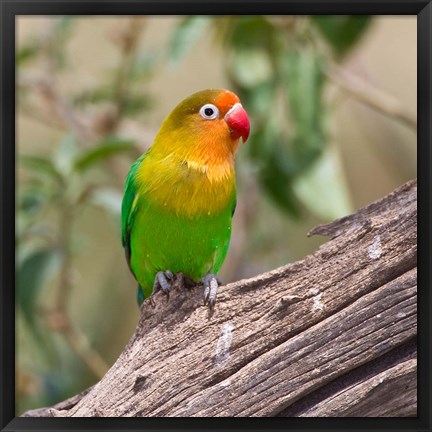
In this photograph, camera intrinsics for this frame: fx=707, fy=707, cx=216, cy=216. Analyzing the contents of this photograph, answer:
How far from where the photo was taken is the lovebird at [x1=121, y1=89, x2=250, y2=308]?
1.49 m

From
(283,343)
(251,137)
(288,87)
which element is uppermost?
(288,87)

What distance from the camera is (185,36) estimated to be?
6.01ft

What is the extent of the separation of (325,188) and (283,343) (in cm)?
58

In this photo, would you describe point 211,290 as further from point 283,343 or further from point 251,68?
point 251,68

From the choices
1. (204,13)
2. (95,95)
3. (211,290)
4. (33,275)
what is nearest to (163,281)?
(211,290)

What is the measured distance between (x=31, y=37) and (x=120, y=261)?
0.67m

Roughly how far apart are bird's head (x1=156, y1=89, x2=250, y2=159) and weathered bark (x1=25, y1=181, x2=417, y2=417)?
0.91ft

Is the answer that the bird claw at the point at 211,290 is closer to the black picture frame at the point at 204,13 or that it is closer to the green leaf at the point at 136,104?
the black picture frame at the point at 204,13

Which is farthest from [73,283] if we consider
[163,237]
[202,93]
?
[202,93]

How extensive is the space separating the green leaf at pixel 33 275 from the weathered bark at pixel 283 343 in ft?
1.27

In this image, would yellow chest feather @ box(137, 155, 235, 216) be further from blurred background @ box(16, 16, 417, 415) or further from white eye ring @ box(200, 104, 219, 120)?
blurred background @ box(16, 16, 417, 415)

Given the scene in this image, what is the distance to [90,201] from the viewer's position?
6.38 feet

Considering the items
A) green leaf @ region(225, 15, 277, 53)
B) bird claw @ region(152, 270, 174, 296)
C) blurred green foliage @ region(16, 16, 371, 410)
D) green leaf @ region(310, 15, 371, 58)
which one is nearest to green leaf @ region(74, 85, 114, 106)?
blurred green foliage @ region(16, 16, 371, 410)

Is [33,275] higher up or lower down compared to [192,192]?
lower down
